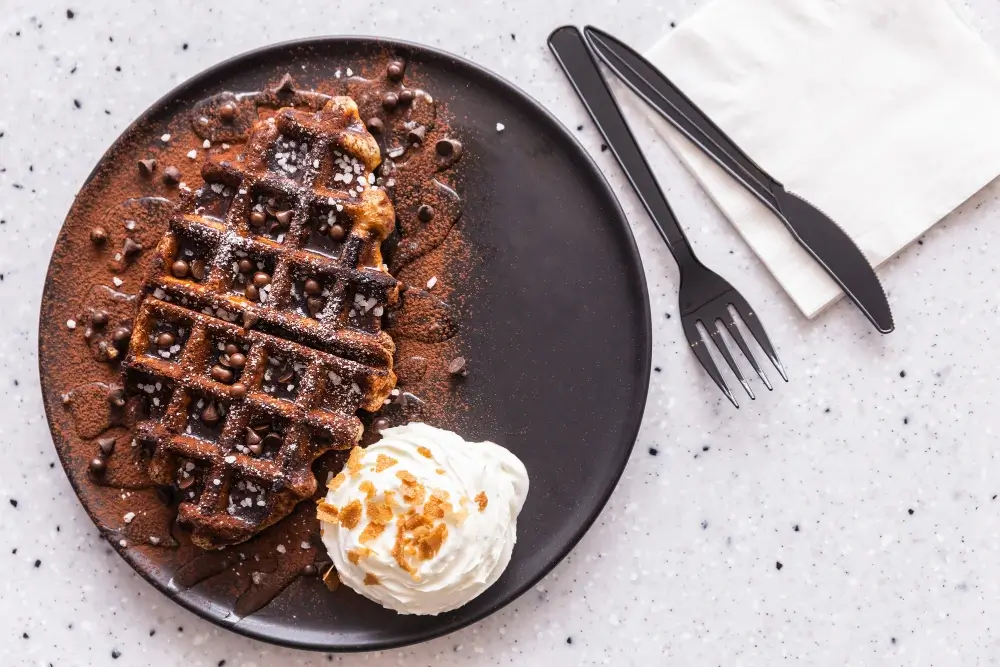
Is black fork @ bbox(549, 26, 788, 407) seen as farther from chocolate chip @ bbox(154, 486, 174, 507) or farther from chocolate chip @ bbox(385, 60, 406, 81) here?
chocolate chip @ bbox(154, 486, 174, 507)

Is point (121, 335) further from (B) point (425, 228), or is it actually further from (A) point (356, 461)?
(B) point (425, 228)

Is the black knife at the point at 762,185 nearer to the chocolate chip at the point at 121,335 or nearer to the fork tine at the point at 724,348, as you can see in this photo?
the fork tine at the point at 724,348

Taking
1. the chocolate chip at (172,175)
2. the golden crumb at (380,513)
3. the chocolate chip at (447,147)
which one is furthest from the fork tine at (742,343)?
the chocolate chip at (172,175)

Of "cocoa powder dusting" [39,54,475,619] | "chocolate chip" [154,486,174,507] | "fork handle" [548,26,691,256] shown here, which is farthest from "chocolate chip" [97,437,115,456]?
"fork handle" [548,26,691,256]

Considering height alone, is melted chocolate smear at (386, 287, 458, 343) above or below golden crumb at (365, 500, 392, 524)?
above

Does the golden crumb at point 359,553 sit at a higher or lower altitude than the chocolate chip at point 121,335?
lower

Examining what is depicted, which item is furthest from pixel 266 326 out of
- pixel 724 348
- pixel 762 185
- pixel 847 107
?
pixel 847 107

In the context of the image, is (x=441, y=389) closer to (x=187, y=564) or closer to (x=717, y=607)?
(x=187, y=564)
